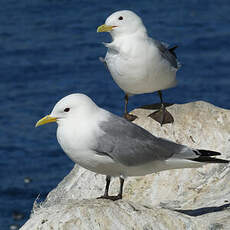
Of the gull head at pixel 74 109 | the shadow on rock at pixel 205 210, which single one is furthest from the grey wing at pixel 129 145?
the shadow on rock at pixel 205 210

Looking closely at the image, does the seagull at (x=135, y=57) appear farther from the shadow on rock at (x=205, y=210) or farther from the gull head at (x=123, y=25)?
the shadow on rock at (x=205, y=210)

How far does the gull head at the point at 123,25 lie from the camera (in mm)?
10945

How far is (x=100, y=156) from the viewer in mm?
8414

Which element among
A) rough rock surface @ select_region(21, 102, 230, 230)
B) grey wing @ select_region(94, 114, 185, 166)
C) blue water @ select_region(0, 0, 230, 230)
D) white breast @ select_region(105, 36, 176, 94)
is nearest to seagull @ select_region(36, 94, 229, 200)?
grey wing @ select_region(94, 114, 185, 166)

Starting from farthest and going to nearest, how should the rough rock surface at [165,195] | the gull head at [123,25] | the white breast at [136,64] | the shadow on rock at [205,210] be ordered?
the gull head at [123,25]
the white breast at [136,64]
the shadow on rock at [205,210]
the rough rock surface at [165,195]

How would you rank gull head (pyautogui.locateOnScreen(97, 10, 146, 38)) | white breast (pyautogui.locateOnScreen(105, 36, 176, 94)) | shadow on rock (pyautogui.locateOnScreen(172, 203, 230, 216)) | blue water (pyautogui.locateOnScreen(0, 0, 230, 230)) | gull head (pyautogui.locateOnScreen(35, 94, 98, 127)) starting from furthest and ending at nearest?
blue water (pyautogui.locateOnScreen(0, 0, 230, 230)) → gull head (pyautogui.locateOnScreen(97, 10, 146, 38)) → white breast (pyautogui.locateOnScreen(105, 36, 176, 94)) → shadow on rock (pyautogui.locateOnScreen(172, 203, 230, 216)) → gull head (pyautogui.locateOnScreen(35, 94, 98, 127))

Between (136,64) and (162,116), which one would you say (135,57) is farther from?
(162,116)

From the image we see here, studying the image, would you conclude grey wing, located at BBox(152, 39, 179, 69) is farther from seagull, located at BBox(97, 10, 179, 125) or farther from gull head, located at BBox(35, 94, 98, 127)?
gull head, located at BBox(35, 94, 98, 127)

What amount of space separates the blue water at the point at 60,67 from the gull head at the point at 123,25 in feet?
27.0

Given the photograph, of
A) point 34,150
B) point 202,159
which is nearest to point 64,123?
point 202,159

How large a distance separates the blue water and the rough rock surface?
767 centimetres

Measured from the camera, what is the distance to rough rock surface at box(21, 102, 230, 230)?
830 cm

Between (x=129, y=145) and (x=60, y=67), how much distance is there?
16654mm

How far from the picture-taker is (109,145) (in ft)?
27.8
